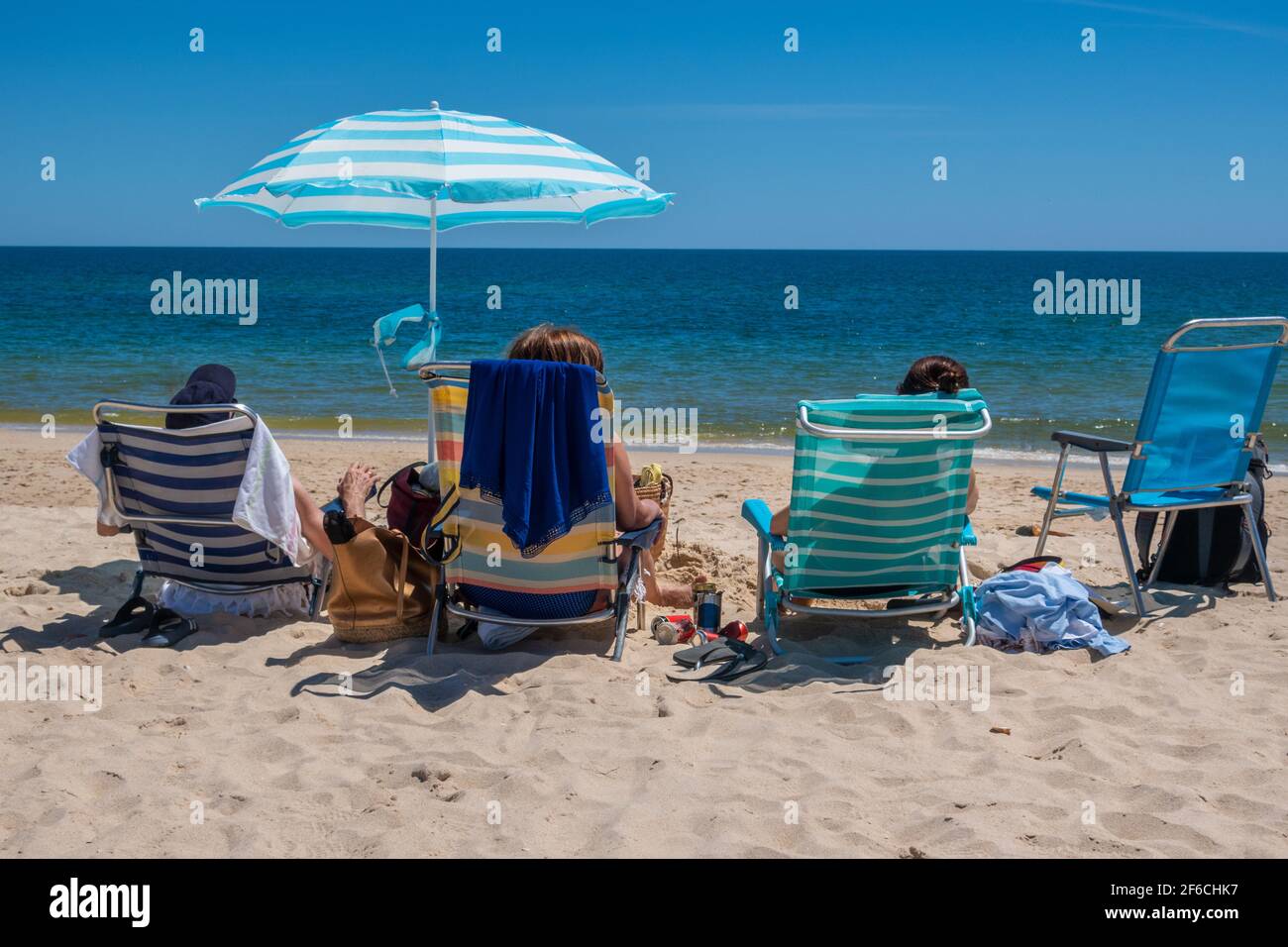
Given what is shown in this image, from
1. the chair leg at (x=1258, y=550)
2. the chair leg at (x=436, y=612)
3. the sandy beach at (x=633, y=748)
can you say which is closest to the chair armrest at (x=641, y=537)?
the sandy beach at (x=633, y=748)

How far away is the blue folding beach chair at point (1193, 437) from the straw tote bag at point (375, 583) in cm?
264

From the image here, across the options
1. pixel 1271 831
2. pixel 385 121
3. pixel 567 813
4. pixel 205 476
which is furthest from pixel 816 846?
pixel 385 121

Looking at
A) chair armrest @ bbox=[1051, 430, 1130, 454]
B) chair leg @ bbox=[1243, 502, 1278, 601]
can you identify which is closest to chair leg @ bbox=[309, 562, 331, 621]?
chair armrest @ bbox=[1051, 430, 1130, 454]

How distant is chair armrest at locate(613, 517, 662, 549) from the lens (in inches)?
155

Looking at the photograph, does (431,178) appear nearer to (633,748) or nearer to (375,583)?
(375,583)

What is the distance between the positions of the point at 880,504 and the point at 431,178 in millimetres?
2276

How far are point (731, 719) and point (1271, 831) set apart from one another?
144 centimetres

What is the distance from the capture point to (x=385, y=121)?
5.19 metres

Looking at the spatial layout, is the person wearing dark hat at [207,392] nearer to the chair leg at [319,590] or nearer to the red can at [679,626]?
the chair leg at [319,590]

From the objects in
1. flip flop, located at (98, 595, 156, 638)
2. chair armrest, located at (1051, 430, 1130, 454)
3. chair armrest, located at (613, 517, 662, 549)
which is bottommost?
flip flop, located at (98, 595, 156, 638)

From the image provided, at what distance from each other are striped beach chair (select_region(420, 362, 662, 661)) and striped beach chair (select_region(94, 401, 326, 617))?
0.70 meters

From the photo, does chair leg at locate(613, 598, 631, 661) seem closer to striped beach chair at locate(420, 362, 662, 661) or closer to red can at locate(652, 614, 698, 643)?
striped beach chair at locate(420, 362, 662, 661)
